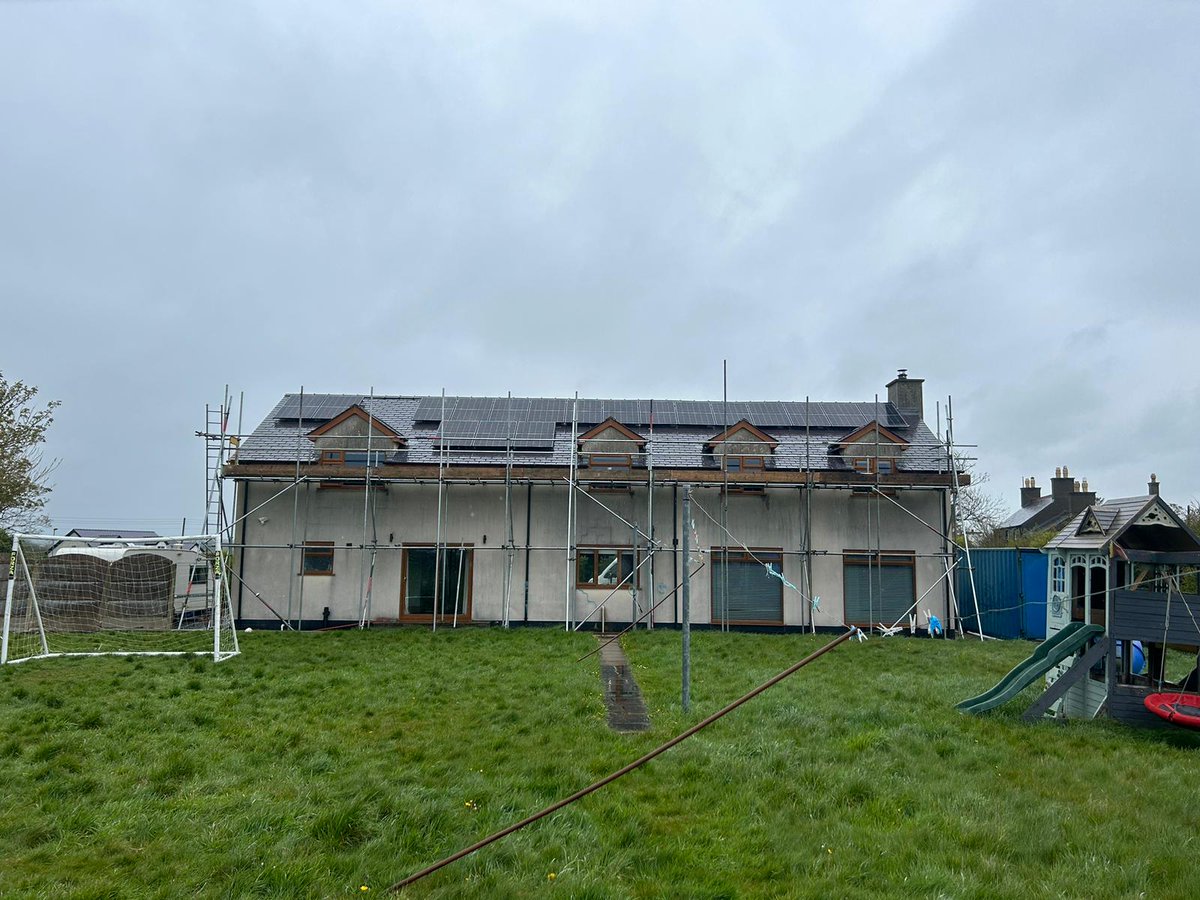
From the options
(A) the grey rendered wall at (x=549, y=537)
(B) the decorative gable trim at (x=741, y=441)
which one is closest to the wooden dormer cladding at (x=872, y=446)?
(A) the grey rendered wall at (x=549, y=537)

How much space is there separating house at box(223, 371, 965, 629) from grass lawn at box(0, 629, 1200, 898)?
7865mm

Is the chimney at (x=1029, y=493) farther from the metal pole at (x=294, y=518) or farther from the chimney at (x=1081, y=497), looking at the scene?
the metal pole at (x=294, y=518)

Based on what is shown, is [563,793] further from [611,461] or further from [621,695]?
[611,461]

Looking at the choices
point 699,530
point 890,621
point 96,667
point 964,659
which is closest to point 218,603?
point 96,667

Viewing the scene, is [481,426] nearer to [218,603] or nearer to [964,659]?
[218,603]

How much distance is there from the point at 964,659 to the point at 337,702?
11.1m

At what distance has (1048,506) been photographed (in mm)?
39500

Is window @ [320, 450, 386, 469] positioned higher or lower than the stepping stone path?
higher

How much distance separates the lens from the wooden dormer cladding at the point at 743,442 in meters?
19.6

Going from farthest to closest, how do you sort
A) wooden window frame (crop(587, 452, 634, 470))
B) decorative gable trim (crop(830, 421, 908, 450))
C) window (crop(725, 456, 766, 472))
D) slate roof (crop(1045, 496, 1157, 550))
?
window (crop(725, 456, 766, 472)), wooden window frame (crop(587, 452, 634, 470)), decorative gable trim (crop(830, 421, 908, 450)), slate roof (crop(1045, 496, 1157, 550))

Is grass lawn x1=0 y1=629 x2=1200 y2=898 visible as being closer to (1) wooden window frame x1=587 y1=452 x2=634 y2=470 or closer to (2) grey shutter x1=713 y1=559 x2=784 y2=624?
(2) grey shutter x1=713 y1=559 x2=784 y2=624

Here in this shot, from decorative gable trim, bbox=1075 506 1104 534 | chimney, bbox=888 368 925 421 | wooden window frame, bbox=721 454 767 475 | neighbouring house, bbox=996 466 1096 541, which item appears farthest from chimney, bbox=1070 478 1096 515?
decorative gable trim, bbox=1075 506 1104 534

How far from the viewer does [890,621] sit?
63.8 feet

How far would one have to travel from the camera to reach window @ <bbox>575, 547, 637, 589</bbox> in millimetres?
19297
